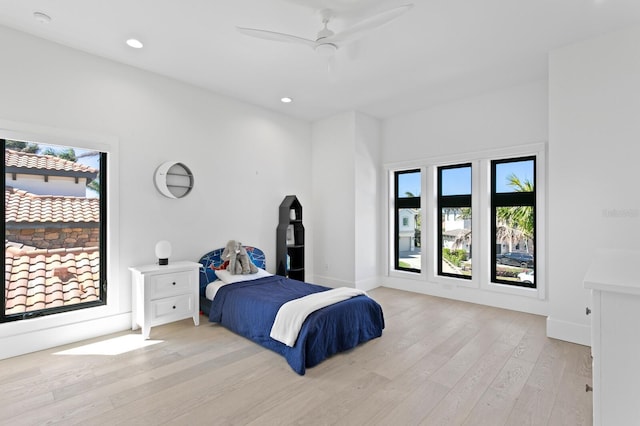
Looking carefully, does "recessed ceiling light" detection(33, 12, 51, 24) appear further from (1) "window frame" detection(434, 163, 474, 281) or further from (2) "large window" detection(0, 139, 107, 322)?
(1) "window frame" detection(434, 163, 474, 281)

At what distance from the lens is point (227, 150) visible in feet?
14.7

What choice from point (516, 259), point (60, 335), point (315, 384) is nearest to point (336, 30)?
point (315, 384)

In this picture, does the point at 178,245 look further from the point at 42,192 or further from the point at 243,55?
the point at 243,55

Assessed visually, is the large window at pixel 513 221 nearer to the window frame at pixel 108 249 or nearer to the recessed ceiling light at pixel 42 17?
the window frame at pixel 108 249

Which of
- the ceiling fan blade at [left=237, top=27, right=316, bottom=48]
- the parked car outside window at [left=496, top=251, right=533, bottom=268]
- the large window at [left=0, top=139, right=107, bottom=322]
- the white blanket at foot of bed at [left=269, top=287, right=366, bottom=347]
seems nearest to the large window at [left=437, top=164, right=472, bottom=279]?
the parked car outside window at [left=496, top=251, right=533, bottom=268]

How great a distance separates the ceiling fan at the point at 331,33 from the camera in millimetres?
2219

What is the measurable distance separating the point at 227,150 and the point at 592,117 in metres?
4.21

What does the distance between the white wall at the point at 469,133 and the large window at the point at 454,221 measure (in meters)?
0.28

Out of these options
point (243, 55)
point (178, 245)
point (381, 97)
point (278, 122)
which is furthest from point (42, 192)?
point (381, 97)

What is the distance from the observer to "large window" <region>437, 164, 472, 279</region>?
15.5ft

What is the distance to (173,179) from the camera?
12.9 feet

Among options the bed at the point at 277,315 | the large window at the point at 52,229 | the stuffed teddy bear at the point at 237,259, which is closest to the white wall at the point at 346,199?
the bed at the point at 277,315

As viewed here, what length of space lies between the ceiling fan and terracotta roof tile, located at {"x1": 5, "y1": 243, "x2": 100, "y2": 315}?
9.38ft

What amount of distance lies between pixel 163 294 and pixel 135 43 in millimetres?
2554
